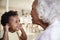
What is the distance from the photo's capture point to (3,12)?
97 cm

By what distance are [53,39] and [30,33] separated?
0.27 meters

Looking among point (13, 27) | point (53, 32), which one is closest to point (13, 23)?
point (13, 27)

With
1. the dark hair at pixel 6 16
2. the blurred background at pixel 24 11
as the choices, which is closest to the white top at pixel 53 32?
the blurred background at pixel 24 11

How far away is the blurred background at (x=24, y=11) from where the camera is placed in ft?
3.02

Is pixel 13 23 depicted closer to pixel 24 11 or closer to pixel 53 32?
pixel 24 11

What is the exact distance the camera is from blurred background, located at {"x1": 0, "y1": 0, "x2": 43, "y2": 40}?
0.92 metres

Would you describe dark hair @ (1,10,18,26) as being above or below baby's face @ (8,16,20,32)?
above

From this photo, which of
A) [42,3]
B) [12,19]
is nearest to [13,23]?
[12,19]

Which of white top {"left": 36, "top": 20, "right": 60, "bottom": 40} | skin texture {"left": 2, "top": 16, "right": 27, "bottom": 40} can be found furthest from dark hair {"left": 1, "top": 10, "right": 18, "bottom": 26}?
white top {"left": 36, "top": 20, "right": 60, "bottom": 40}

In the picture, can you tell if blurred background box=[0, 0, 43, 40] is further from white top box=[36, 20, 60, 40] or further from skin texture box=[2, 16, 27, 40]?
white top box=[36, 20, 60, 40]

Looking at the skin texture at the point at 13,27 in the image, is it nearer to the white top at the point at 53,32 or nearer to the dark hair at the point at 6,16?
the dark hair at the point at 6,16

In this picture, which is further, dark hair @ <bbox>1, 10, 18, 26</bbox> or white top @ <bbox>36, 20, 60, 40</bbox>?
dark hair @ <bbox>1, 10, 18, 26</bbox>

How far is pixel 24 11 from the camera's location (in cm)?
96

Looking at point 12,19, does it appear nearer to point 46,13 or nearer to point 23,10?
point 23,10
